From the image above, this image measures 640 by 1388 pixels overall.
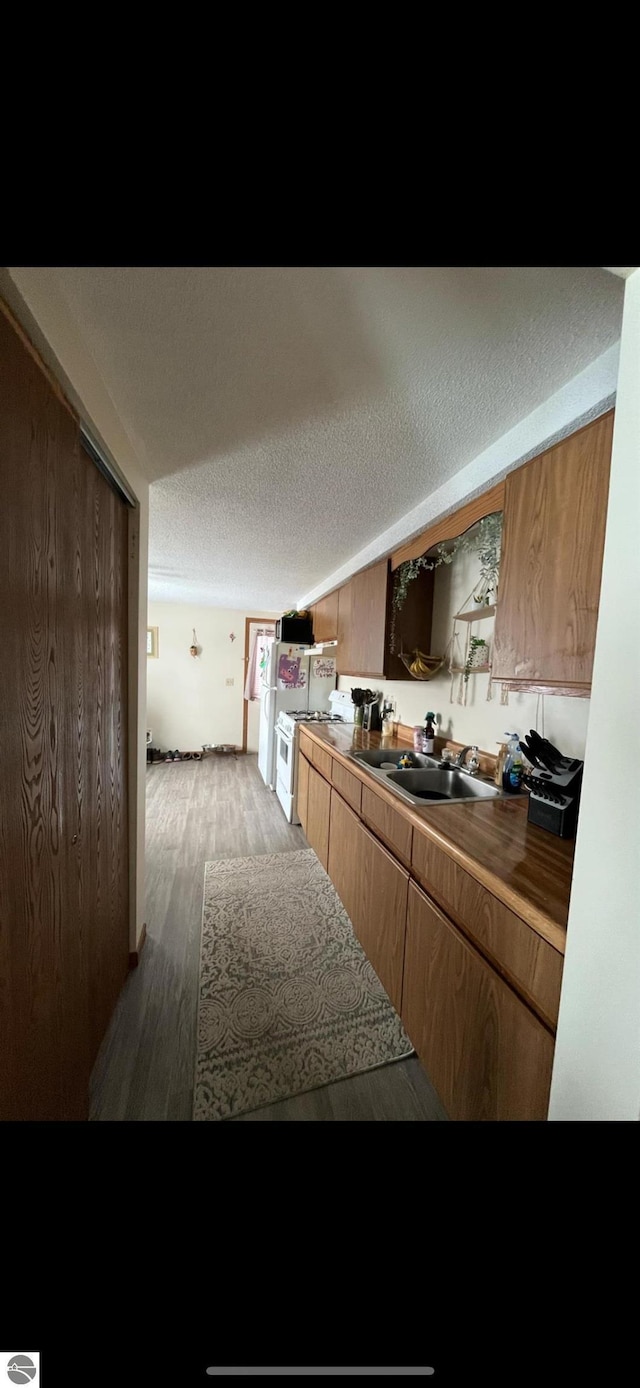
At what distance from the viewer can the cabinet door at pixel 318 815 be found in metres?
2.17

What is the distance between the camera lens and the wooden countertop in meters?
0.75

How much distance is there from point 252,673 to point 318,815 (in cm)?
284

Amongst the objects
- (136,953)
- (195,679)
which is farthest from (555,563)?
(195,679)

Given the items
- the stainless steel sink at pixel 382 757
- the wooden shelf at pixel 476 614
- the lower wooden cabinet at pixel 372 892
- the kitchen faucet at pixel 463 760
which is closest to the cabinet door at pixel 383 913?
the lower wooden cabinet at pixel 372 892

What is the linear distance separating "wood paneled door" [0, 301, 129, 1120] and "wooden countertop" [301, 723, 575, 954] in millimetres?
957

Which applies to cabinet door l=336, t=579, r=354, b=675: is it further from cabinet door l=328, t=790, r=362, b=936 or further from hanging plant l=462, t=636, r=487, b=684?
cabinet door l=328, t=790, r=362, b=936

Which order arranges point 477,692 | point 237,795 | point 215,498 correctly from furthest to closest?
1. point 237,795
2. point 477,692
3. point 215,498

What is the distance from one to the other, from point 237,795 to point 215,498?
2.72 m

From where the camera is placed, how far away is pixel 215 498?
162 centimetres

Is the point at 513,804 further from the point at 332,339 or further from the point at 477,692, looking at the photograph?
the point at 332,339

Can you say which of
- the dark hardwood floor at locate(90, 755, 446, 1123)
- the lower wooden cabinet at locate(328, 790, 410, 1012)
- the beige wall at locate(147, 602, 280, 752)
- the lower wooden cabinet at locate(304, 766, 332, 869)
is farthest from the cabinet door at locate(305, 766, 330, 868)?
the beige wall at locate(147, 602, 280, 752)

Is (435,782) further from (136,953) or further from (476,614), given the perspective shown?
(136,953)
